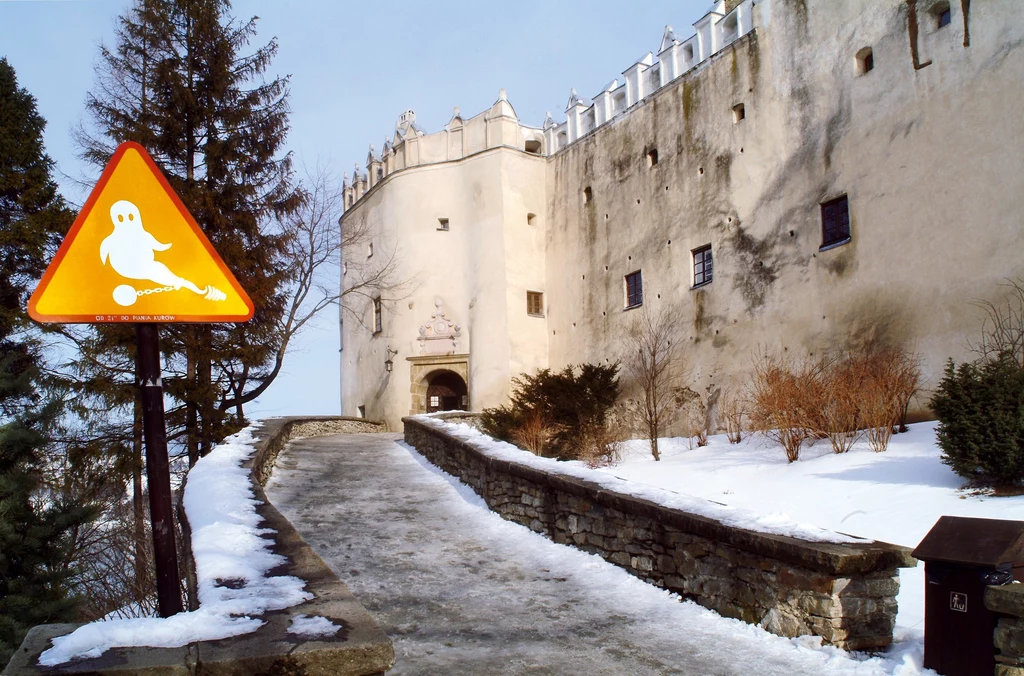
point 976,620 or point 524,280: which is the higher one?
point 524,280

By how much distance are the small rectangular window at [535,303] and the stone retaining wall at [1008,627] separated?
2129cm

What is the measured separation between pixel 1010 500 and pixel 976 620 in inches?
192

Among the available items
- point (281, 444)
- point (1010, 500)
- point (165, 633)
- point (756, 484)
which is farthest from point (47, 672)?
point (281, 444)

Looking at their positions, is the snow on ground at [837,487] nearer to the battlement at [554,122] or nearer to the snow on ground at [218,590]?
the snow on ground at [218,590]

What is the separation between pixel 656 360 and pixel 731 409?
11.4 ft

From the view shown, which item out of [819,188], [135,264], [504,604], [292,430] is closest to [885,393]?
[819,188]

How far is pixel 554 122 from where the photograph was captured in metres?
26.1

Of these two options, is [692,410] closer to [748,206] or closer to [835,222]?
[748,206]

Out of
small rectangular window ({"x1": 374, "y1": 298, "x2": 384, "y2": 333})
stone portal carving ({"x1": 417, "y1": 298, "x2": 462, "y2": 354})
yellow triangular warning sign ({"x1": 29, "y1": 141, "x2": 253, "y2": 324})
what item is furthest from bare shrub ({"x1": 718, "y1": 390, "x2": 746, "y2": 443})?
yellow triangular warning sign ({"x1": 29, "y1": 141, "x2": 253, "y2": 324})

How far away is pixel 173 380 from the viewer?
1518 cm

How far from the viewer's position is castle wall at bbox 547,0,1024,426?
13438mm

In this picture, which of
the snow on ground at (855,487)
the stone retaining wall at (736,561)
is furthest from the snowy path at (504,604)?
the snow on ground at (855,487)

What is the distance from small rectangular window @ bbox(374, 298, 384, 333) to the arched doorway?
2.65m

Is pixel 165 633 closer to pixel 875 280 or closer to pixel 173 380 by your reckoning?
pixel 173 380
